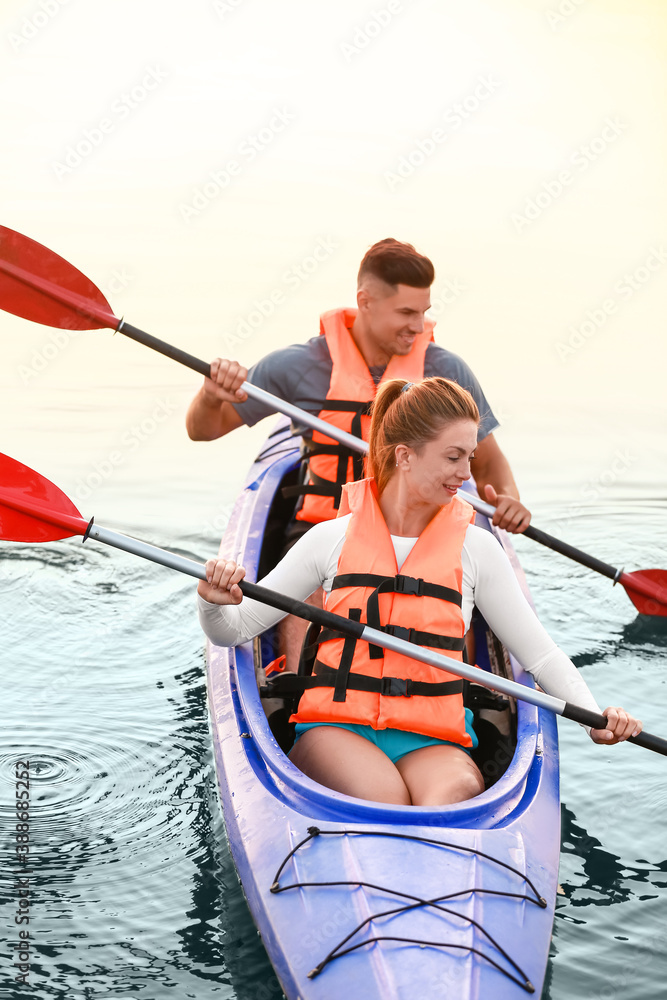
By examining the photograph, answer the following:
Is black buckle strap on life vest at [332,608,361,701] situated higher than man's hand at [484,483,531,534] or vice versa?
man's hand at [484,483,531,534]

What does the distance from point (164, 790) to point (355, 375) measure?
1.36 m

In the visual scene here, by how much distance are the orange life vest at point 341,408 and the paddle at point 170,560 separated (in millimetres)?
867

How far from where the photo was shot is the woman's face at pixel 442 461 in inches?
92.4

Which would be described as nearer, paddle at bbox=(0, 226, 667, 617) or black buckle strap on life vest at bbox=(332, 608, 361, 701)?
black buckle strap on life vest at bbox=(332, 608, 361, 701)

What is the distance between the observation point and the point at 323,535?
2482mm

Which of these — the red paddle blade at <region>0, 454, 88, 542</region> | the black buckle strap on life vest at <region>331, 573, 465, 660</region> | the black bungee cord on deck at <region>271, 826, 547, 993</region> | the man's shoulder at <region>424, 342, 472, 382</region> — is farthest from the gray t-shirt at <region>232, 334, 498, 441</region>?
the black bungee cord on deck at <region>271, 826, 547, 993</region>

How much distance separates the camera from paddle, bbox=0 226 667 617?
3.30 m

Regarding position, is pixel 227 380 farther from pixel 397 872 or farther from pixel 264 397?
pixel 397 872

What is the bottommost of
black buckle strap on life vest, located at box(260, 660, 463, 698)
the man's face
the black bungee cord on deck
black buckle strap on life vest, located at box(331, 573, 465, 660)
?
the black bungee cord on deck

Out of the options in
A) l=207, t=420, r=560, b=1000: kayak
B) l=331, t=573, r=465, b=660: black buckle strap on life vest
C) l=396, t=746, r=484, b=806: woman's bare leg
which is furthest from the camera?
l=331, t=573, r=465, b=660: black buckle strap on life vest

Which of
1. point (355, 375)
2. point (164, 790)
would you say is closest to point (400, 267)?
point (355, 375)

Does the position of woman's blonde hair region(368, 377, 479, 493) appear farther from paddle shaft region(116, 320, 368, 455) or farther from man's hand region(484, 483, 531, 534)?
man's hand region(484, 483, 531, 534)

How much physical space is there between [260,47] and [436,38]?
244 centimetres

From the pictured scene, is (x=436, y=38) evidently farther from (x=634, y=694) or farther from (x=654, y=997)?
(x=654, y=997)
